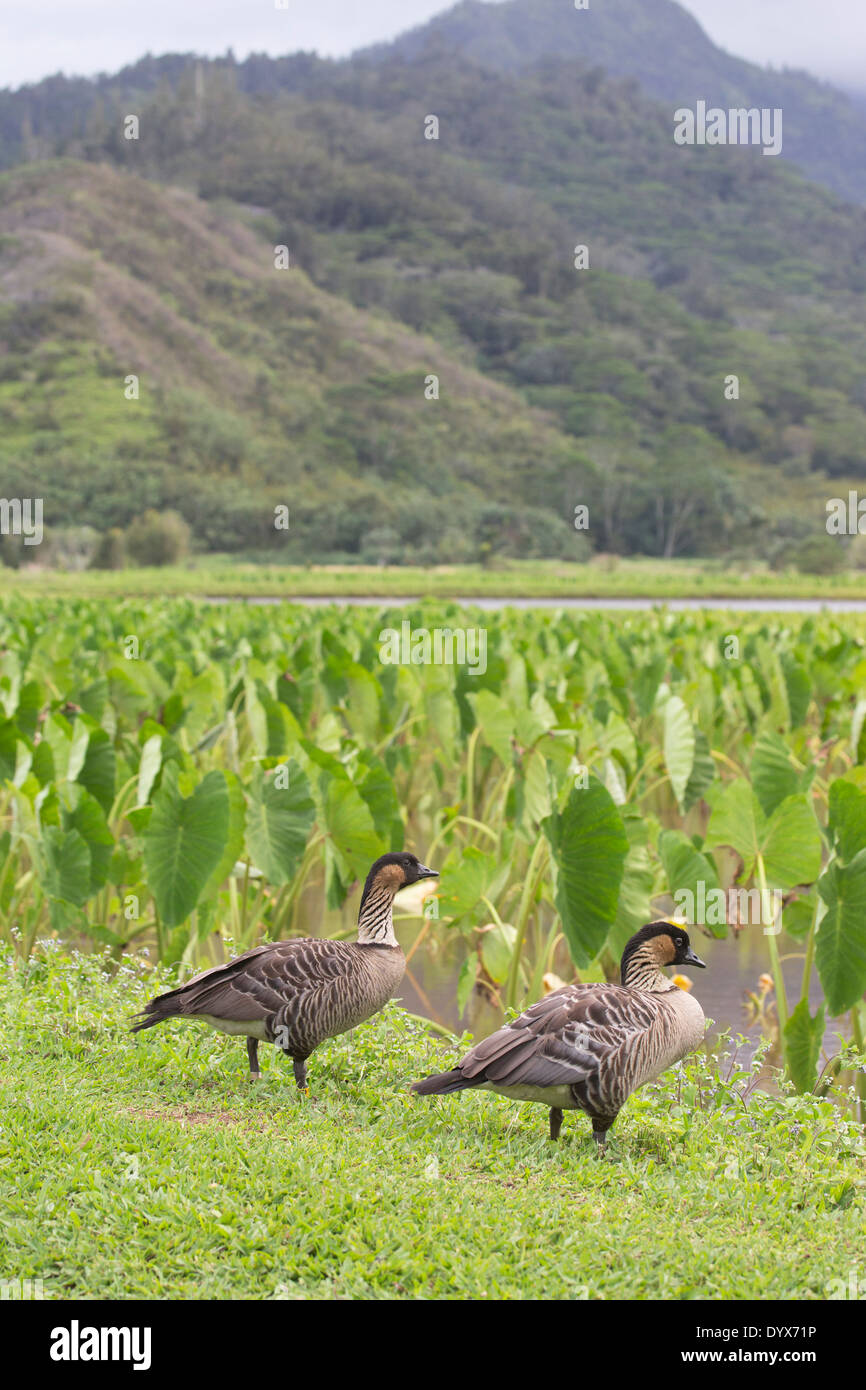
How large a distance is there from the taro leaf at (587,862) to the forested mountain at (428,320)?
23872 mm

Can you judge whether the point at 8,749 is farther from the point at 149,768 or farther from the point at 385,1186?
the point at 385,1186

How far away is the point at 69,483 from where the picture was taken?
4762 centimetres

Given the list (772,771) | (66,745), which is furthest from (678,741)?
(66,745)

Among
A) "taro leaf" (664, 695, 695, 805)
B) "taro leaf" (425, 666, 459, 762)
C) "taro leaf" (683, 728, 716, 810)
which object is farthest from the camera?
"taro leaf" (425, 666, 459, 762)

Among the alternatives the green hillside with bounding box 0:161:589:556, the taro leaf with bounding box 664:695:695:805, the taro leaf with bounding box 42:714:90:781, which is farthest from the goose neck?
the green hillside with bounding box 0:161:589:556

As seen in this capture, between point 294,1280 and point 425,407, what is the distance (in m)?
60.4

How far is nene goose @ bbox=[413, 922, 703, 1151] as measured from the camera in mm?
2359

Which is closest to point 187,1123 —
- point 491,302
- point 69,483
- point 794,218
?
point 69,483

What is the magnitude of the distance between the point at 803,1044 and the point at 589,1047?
0.91m

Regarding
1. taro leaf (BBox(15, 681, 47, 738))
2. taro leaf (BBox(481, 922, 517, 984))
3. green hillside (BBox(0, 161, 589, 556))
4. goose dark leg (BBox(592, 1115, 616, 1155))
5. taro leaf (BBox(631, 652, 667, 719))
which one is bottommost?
goose dark leg (BBox(592, 1115, 616, 1155))

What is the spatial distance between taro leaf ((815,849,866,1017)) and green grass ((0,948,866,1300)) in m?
0.24

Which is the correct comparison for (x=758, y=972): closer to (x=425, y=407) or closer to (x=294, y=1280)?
(x=294, y=1280)

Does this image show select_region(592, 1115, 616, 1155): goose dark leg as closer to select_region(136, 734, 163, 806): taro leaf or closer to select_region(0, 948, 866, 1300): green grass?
select_region(0, 948, 866, 1300): green grass
